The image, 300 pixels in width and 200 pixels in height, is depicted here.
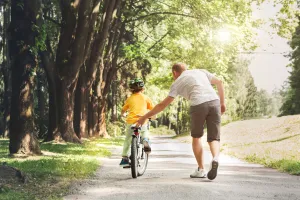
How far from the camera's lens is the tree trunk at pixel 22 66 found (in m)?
13.8

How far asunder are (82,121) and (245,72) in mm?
58433

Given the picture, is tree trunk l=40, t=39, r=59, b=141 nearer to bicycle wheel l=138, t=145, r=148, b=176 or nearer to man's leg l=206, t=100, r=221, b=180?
bicycle wheel l=138, t=145, r=148, b=176

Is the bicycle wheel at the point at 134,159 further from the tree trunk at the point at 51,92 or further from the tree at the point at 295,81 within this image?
the tree at the point at 295,81

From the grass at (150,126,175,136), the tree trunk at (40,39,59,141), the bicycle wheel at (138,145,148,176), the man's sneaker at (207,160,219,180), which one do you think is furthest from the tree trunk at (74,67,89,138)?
the grass at (150,126,175,136)

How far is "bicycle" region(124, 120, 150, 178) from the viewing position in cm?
950

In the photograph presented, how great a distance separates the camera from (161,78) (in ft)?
153

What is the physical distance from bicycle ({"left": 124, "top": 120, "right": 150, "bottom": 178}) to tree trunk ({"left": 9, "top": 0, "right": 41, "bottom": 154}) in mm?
4690

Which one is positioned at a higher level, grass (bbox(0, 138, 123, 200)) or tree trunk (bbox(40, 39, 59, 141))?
tree trunk (bbox(40, 39, 59, 141))

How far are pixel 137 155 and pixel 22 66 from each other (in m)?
5.33

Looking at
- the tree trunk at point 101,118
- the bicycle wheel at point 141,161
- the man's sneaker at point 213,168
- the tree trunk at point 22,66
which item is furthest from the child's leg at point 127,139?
the tree trunk at point 101,118

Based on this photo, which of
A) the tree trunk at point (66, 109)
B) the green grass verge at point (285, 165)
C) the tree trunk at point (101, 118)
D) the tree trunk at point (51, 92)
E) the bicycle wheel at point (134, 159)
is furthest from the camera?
the tree trunk at point (101, 118)

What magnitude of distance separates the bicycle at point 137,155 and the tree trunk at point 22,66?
15.4 feet

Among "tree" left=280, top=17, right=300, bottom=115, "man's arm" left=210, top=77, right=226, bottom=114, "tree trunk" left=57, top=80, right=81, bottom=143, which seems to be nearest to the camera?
"man's arm" left=210, top=77, right=226, bottom=114

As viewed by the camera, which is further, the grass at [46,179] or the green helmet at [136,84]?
the green helmet at [136,84]
